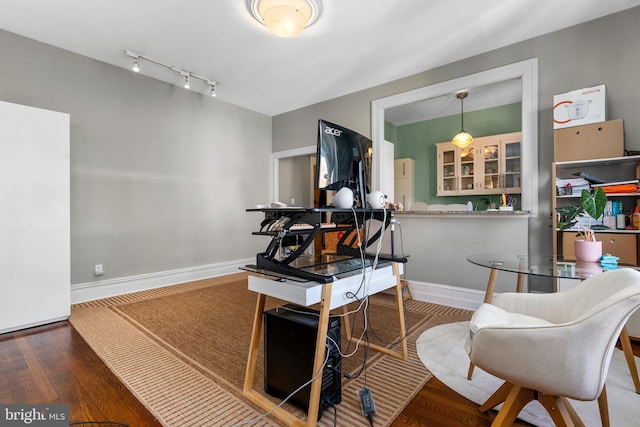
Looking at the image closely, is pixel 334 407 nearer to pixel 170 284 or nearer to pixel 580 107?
pixel 580 107

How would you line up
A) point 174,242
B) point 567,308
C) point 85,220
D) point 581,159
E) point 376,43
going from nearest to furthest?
point 567,308, point 581,159, point 376,43, point 85,220, point 174,242

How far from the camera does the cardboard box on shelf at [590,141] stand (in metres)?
2.24

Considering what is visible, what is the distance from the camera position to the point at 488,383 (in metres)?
1.65

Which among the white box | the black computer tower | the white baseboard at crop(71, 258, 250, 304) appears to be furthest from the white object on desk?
the white baseboard at crop(71, 258, 250, 304)

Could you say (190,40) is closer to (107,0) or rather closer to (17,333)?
(107,0)

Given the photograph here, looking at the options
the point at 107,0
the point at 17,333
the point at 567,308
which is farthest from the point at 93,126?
the point at 567,308

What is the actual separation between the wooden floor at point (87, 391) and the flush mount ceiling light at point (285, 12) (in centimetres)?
266

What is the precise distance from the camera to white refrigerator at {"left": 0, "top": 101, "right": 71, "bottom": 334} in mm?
2387

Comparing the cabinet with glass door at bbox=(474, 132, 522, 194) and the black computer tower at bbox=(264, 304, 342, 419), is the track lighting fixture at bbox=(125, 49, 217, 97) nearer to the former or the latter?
the black computer tower at bbox=(264, 304, 342, 419)

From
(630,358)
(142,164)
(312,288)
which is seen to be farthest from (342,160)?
(142,164)

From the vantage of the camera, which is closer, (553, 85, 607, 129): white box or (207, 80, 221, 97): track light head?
(553, 85, 607, 129): white box

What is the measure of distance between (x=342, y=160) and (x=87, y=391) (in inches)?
72.9

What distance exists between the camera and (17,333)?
7.84 ft

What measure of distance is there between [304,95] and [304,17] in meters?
1.97
